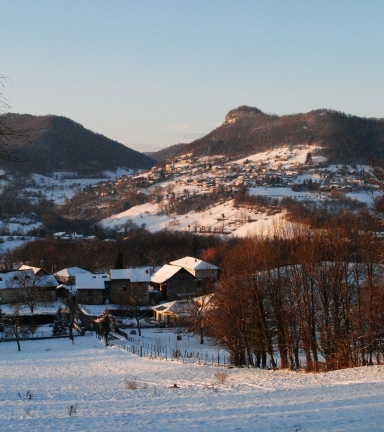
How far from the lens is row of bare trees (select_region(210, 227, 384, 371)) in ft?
77.7

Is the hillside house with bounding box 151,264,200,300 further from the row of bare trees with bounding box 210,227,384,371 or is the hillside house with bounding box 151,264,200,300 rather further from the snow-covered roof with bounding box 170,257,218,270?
the row of bare trees with bounding box 210,227,384,371

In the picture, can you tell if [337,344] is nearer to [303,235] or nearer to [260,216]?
[303,235]

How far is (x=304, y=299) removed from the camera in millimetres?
25266

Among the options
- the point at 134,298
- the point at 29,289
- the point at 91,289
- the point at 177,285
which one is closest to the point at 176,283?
the point at 177,285

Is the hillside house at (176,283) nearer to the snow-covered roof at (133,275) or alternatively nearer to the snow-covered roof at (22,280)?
the snow-covered roof at (133,275)

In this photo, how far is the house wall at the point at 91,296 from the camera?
5763 centimetres

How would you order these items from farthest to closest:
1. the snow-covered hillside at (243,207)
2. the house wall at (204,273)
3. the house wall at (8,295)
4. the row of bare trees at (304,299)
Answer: the snow-covered hillside at (243,207), the house wall at (204,273), the house wall at (8,295), the row of bare trees at (304,299)

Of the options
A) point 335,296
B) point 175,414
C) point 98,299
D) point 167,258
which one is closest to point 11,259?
point 167,258

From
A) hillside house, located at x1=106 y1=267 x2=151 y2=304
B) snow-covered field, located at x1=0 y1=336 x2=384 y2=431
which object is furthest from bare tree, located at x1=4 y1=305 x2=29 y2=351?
snow-covered field, located at x1=0 y1=336 x2=384 y2=431

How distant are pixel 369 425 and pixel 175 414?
172 inches

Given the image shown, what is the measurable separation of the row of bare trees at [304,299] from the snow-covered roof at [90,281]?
1237 inches

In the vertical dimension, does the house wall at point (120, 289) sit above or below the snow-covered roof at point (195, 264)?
below

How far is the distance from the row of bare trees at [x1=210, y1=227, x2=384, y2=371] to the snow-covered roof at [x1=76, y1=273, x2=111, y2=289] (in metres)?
31.4

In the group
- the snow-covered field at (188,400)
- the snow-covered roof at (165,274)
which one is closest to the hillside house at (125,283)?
the snow-covered roof at (165,274)
